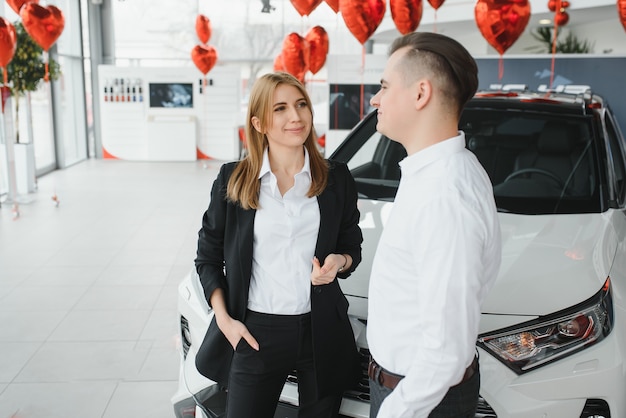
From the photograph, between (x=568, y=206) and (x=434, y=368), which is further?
(x=568, y=206)

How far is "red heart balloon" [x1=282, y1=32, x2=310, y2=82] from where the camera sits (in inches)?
316

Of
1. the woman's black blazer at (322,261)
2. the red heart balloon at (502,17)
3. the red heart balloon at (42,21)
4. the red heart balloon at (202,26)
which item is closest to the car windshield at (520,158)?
the woman's black blazer at (322,261)

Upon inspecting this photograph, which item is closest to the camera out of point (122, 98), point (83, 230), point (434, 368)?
point (434, 368)

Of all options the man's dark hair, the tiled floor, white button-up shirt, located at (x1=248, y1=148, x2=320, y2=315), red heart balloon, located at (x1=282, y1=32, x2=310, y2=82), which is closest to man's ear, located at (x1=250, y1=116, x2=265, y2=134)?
white button-up shirt, located at (x1=248, y1=148, x2=320, y2=315)

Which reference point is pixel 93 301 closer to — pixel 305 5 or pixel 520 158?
pixel 520 158

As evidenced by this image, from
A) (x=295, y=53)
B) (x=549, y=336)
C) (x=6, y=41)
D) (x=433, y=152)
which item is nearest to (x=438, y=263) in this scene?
(x=433, y=152)

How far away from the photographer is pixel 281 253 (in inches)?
67.9

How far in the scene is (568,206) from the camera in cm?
264

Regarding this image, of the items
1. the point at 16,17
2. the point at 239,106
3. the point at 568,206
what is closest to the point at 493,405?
the point at 568,206

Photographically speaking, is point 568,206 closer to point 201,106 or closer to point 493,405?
point 493,405

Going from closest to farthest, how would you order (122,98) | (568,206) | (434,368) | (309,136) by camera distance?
(434,368) → (309,136) → (568,206) → (122,98)

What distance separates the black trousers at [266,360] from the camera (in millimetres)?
1709

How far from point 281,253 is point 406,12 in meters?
4.92

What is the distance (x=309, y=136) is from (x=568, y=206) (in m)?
1.37
